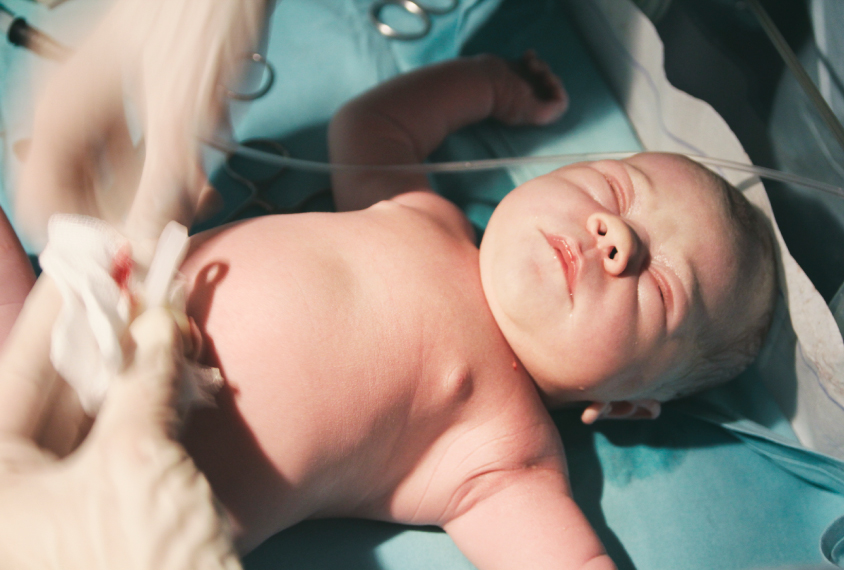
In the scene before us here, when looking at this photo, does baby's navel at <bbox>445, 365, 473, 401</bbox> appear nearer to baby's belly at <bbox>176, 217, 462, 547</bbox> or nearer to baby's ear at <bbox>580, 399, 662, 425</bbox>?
baby's belly at <bbox>176, 217, 462, 547</bbox>

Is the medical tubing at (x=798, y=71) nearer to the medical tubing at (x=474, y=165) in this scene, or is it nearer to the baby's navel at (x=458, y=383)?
the medical tubing at (x=474, y=165)

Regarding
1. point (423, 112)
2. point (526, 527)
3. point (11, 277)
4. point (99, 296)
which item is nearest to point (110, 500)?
point (99, 296)

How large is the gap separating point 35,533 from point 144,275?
32 cm

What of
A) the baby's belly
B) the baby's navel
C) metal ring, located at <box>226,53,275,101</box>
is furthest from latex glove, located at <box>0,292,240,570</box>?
metal ring, located at <box>226,53,275,101</box>

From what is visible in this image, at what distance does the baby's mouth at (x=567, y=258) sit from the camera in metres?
0.87

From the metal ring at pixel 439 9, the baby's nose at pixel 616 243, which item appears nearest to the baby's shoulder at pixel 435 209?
the baby's nose at pixel 616 243

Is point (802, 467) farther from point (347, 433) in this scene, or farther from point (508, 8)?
point (508, 8)

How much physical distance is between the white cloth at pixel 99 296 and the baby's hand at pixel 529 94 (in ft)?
2.89

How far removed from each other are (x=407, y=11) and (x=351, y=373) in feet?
3.58

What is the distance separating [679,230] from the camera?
89cm

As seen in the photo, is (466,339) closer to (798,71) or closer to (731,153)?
(731,153)

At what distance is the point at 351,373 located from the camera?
80 centimetres

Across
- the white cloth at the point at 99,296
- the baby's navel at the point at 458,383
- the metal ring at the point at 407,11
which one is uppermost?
the metal ring at the point at 407,11

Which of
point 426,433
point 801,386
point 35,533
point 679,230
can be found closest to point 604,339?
point 679,230
